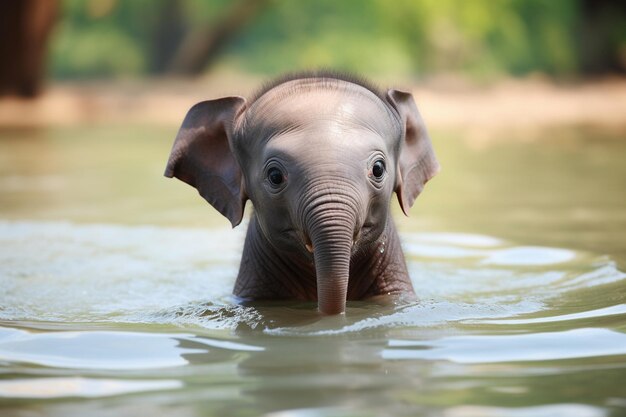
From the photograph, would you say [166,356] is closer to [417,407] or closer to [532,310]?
[417,407]

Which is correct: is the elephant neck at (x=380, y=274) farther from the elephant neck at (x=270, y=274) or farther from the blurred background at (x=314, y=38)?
the blurred background at (x=314, y=38)

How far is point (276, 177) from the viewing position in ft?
18.4

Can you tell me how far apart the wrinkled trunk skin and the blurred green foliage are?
2253 centimetres

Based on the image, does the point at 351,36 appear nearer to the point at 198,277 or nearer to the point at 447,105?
the point at 447,105

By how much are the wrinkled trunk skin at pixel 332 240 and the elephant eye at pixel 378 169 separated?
345 mm

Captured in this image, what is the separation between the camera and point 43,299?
7.18 m

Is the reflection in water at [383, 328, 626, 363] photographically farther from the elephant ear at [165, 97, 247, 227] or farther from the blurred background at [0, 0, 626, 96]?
the blurred background at [0, 0, 626, 96]

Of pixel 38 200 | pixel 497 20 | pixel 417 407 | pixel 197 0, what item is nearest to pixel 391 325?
pixel 417 407

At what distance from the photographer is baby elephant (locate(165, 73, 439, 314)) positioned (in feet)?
17.5

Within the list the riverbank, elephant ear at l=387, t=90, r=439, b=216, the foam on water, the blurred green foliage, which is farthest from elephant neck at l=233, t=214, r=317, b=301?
the blurred green foliage

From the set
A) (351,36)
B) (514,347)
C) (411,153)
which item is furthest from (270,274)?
(351,36)

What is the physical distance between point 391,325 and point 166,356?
3.80 ft

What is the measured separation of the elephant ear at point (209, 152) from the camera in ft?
21.5

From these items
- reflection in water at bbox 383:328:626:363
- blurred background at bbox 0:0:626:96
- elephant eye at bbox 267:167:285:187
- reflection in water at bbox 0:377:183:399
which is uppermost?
blurred background at bbox 0:0:626:96
